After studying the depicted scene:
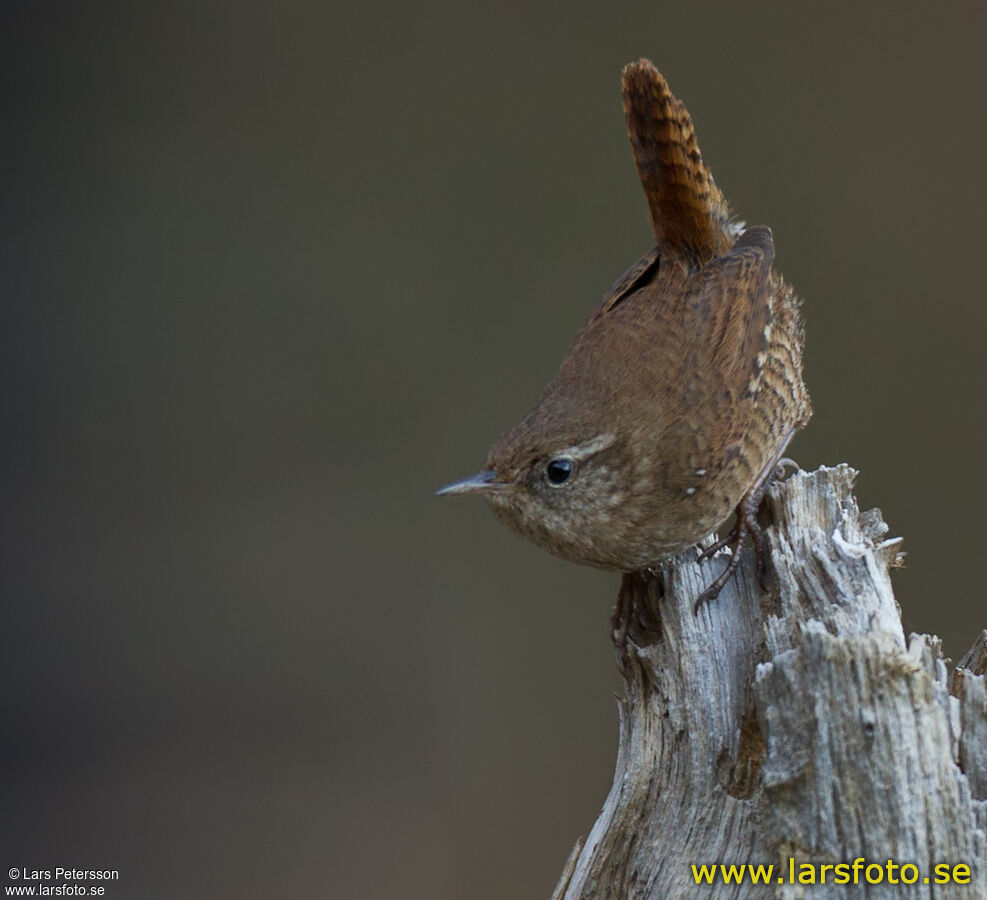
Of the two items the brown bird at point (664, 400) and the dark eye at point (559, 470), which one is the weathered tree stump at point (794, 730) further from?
the dark eye at point (559, 470)

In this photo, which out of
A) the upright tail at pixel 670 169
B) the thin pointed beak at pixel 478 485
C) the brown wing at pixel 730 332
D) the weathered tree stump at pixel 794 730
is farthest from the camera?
the upright tail at pixel 670 169

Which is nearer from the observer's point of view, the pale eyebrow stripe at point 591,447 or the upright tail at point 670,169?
the pale eyebrow stripe at point 591,447

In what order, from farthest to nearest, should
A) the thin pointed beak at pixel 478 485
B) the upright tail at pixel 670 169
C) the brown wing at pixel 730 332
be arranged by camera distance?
the upright tail at pixel 670 169 → the brown wing at pixel 730 332 → the thin pointed beak at pixel 478 485

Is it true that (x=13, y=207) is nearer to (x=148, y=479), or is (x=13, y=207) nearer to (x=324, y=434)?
(x=148, y=479)

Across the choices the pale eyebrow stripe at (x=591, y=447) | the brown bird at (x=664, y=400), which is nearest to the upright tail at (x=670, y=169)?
the brown bird at (x=664, y=400)

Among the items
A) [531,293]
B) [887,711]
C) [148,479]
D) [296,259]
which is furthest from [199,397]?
[887,711]

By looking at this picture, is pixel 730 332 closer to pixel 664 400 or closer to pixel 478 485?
pixel 664 400

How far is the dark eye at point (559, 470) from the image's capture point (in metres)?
2.44

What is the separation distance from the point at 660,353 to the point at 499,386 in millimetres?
2461

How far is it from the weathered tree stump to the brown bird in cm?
16

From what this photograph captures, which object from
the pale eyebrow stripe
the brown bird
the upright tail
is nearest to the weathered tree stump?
the brown bird

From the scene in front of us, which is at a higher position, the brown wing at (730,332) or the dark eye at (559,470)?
the brown wing at (730,332)

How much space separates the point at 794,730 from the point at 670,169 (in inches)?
58.7

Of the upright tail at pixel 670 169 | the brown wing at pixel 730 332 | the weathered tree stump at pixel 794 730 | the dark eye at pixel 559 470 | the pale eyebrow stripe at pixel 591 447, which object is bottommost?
the weathered tree stump at pixel 794 730
